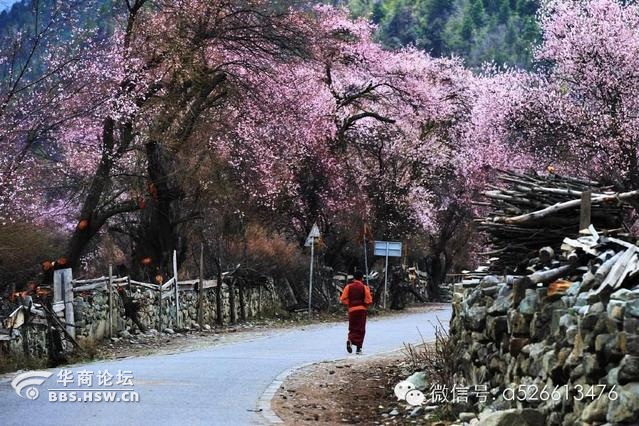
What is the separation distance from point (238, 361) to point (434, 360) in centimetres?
333

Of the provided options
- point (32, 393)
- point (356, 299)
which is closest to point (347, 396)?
point (32, 393)

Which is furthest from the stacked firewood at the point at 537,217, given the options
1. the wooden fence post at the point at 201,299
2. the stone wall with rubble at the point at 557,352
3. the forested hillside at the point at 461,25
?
the forested hillside at the point at 461,25

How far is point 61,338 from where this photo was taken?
17938mm

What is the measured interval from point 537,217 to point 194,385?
532 centimetres

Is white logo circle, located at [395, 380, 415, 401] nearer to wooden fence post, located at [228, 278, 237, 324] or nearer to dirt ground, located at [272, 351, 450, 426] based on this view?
dirt ground, located at [272, 351, 450, 426]

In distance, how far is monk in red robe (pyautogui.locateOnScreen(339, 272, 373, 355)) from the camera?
18.4m

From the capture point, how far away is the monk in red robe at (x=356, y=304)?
18.4 metres

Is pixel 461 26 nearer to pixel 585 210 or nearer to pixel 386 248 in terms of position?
pixel 386 248

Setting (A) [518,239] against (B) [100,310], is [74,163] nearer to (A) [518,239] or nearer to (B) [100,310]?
(B) [100,310]

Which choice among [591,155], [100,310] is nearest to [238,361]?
[100,310]

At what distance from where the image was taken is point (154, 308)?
78.7ft

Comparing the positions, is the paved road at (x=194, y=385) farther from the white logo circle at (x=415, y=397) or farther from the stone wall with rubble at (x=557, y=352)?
the stone wall with rubble at (x=557, y=352)

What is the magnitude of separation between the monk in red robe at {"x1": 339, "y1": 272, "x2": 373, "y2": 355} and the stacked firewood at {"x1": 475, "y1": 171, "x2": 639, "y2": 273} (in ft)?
20.1

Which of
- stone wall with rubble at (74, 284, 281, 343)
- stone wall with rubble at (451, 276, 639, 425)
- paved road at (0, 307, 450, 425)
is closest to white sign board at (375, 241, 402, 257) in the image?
stone wall with rubble at (74, 284, 281, 343)
